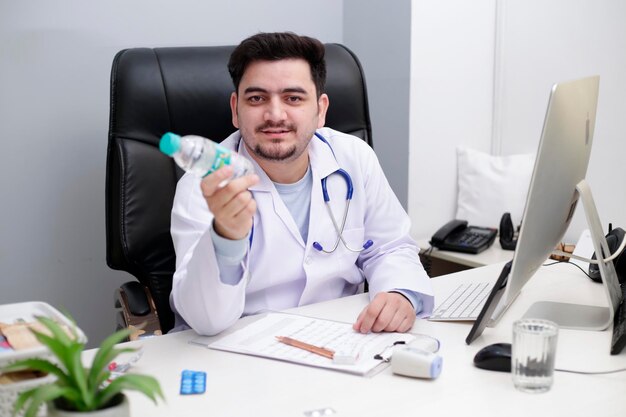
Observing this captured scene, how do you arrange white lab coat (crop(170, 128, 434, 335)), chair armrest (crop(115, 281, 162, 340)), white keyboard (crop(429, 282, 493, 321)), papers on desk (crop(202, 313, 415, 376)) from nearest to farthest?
papers on desk (crop(202, 313, 415, 376))
white lab coat (crop(170, 128, 434, 335))
white keyboard (crop(429, 282, 493, 321))
chair armrest (crop(115, 281, 162, 340))

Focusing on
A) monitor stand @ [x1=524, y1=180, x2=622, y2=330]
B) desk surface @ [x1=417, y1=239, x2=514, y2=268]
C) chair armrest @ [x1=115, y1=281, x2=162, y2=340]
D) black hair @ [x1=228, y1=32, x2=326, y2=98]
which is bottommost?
desk surface @ [x1=417, y1=239, x2=514, y2=268]

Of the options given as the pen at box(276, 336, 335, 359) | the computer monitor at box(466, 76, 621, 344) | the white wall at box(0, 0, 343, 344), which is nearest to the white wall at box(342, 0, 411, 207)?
the white wall at box(0, 0, 343, 344)

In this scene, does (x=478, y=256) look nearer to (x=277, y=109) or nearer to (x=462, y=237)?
(x=462, y=237)

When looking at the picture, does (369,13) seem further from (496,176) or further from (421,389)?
(421,389)

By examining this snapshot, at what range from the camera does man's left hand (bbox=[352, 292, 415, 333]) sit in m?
1.38

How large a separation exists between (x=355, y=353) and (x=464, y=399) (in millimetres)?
212

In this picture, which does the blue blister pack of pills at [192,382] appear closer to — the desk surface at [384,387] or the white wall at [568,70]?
the desk surface at [384,387]

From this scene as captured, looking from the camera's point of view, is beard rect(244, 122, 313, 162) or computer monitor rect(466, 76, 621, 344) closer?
computer monitor rect(466, 76, 621, 344)

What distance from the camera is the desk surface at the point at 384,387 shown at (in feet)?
3.52

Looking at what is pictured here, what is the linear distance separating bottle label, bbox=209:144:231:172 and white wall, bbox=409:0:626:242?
1.45m

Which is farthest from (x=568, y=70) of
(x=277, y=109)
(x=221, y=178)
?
(x=221, y=178)

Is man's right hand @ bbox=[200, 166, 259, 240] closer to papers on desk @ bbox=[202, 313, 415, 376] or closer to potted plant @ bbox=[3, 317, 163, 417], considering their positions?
papers on desk @ bbox=[202, 313, 415, 376]

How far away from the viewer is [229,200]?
119 cm

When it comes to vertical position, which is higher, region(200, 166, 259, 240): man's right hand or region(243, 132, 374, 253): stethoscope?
region(200, 166, 259, 240): man's right hand
